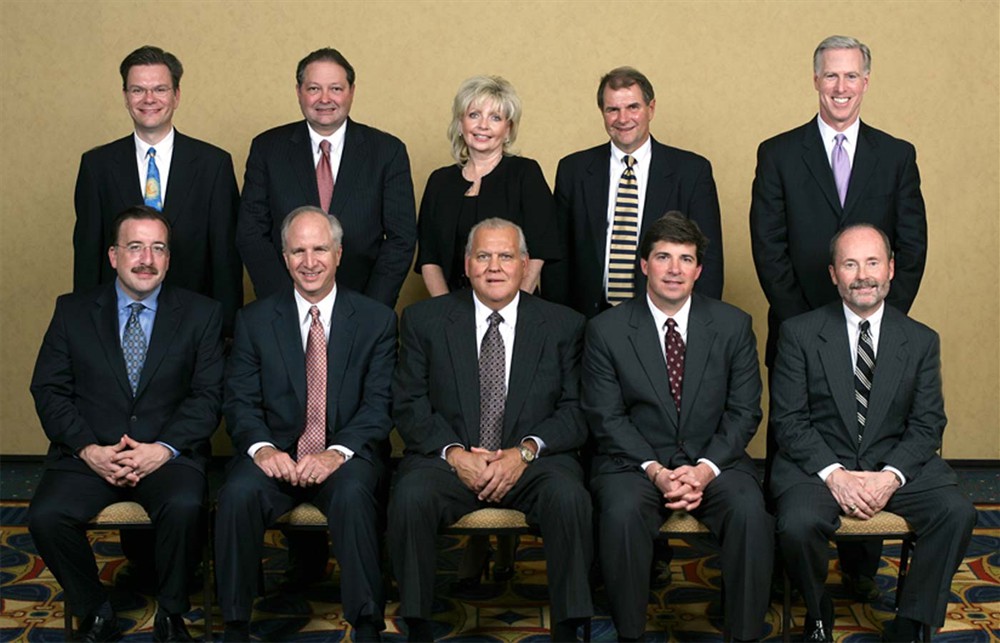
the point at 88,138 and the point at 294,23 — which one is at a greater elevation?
the point at 294,23

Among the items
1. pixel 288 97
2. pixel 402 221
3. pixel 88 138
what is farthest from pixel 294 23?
pixel 402 221

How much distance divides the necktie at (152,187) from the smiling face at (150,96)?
119mm

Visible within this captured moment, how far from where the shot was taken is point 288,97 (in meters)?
5.97

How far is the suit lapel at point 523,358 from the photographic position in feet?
13.7

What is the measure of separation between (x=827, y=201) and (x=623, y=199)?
735mm

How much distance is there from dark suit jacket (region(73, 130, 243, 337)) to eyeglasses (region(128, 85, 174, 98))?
0.19 meters

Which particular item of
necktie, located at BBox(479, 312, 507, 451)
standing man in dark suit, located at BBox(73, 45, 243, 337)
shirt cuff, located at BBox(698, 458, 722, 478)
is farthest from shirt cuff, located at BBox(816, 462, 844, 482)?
standing man in dark suit, located at BBox(73, 45, 243, 337)

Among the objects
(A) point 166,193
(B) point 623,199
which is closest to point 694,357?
(B) point 623,199

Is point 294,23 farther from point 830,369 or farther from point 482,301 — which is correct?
point 830,369

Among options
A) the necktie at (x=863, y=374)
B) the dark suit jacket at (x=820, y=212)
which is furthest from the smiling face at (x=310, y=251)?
the necktie at (x=863, y=374)

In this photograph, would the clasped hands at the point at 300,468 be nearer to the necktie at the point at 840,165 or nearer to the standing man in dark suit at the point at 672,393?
the standing man in dark suit at the point at 672,393

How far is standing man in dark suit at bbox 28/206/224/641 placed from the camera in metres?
4.02

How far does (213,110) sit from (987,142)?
3.71 m

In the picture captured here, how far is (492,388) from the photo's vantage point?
422 centimetres
